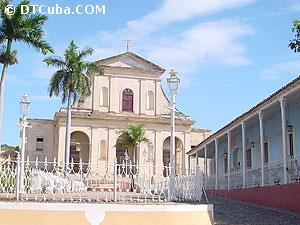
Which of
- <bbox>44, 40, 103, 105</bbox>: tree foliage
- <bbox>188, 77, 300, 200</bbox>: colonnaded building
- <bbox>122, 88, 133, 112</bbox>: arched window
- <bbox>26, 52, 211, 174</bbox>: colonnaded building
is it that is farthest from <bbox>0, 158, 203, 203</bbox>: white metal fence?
<bbox>122, 88, 133, 112</bbox>: arched window

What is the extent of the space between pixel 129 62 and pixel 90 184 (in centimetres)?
3235

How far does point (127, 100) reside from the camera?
44.2 meters

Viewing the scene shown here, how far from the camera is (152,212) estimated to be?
10.7m

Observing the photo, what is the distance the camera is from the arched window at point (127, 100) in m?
44.0

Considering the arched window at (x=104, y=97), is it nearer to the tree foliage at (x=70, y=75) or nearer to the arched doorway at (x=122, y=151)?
the arched doorway at (x=122, y=151)

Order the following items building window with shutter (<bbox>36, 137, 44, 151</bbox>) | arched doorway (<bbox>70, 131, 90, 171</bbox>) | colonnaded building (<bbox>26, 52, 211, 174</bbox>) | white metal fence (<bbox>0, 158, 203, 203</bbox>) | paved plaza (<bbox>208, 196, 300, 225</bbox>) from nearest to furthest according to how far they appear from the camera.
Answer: white metal fence (<bbox>0, 158, 203, 203</bbox>), paved plaza (<bbox>208, 196, 300, 225</bbox>), colonnaded building (<bbox>26, 52, 211, 174</bbox>), arched doorway (<bbox>70, 131, 90, 171</bbox>), building window with shutter (<bbox>36, 137, 44, 151</bbox>)

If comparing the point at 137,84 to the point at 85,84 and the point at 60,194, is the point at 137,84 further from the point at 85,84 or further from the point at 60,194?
the point at 60,194

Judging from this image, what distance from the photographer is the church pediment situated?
143ft

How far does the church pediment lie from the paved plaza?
94.0 ft

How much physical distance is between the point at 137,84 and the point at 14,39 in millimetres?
26654

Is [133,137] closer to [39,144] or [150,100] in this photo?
[150,100]

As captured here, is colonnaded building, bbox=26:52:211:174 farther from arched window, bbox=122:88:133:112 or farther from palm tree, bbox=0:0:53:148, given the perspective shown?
palm tree, bbox=0:0:53:148

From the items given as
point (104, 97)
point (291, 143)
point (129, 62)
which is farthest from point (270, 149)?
point (129, 62)

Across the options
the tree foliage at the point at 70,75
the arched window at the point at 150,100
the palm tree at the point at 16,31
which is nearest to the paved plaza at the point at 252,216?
the palm tree at the point at 16,31
